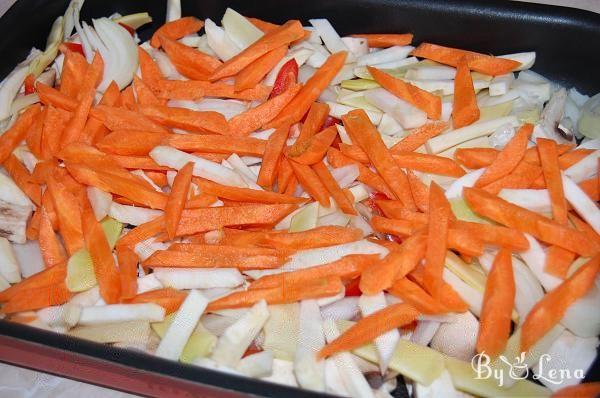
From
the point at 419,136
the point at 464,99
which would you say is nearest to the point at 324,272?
the point at 419,136

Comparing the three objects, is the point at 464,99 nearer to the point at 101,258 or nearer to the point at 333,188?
the point at 333,188

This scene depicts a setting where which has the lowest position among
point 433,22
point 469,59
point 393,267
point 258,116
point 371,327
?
point 371,327

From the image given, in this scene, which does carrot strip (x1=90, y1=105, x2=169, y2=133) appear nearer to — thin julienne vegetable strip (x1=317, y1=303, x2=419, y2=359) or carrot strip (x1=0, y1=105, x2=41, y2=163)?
carrot strip (x1=0, y1=105, x2=41, y2=163)

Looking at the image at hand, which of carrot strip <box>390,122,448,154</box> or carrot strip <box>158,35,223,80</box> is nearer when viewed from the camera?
carrot strip <box>390,122,448,154</box>

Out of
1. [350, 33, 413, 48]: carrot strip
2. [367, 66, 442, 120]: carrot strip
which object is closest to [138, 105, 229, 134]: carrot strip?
[367, 66, 442, 120]: carrot strip

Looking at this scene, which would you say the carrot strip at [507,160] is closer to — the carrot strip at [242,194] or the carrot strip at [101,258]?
the carrot strip at [242,194]
